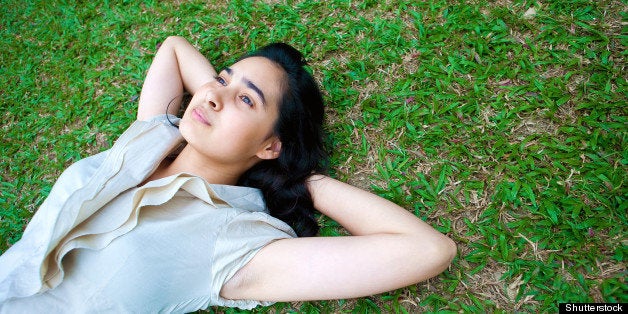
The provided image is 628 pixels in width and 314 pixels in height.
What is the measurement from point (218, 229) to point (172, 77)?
1.44 meters

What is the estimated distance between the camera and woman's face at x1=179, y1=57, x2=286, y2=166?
2172 millimetres

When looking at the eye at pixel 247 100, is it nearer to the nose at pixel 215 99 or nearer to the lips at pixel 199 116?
the nose at pixel 215 99

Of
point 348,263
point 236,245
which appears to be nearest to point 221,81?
point 236,245

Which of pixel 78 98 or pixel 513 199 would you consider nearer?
pixel 513 199

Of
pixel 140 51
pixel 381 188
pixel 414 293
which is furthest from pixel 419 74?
pixel 140 51

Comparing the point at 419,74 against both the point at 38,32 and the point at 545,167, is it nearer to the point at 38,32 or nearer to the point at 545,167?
the point at 545,167

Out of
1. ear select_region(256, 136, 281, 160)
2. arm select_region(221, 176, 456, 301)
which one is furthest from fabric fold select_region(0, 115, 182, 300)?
arm select_region(221, 176, 456, 301)

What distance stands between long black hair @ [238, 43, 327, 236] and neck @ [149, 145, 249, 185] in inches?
5.8

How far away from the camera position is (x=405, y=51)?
9.70ft

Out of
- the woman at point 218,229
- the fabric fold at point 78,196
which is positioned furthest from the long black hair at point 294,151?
the fabric fold at point 78,196

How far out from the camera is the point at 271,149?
2410 millimetres

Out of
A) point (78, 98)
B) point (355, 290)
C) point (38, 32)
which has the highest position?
point (38, 32)

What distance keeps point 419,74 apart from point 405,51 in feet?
0.80

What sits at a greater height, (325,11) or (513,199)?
(325,11)
